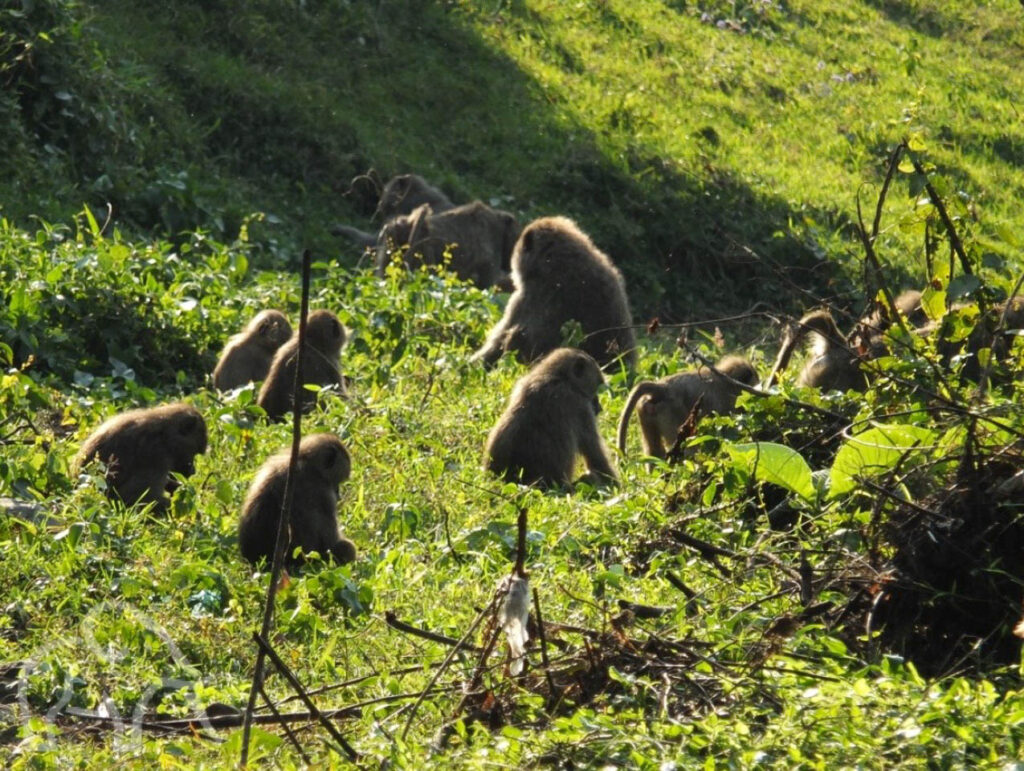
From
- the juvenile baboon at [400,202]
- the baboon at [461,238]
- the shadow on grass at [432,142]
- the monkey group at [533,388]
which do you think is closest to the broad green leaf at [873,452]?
the monkey group at [533,388]

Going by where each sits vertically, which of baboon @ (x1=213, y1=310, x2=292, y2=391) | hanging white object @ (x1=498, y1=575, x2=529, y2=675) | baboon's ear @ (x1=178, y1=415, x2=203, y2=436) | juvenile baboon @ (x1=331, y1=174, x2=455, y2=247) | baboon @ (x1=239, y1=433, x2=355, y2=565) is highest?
hanging white object @ (x1=498, y1=575, x2=529, y2=675)

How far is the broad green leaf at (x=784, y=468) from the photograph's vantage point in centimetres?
564

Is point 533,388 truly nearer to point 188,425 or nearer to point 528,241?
point 188,425

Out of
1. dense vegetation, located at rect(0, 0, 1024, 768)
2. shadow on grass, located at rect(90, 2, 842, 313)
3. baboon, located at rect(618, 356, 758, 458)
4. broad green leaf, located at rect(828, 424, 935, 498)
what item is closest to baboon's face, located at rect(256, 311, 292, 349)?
dense vegetation, located at rect(0, 0, 1024, 768)

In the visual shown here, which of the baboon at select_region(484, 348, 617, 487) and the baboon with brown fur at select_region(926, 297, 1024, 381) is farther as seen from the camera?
the baboon at select_region(484, 348, 617, 487)

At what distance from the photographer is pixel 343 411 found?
8430 millimetres

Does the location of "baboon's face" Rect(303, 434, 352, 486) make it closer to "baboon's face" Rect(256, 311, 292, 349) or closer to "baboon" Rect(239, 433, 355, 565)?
"baboon" Rect(239, 433, 355, 565)

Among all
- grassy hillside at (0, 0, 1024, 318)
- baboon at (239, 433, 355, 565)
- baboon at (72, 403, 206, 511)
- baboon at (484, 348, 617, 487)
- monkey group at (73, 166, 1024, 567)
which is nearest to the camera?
baboon at (239, 433, 355, 565)

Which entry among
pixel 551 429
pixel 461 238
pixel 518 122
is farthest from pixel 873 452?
pixel 518 122

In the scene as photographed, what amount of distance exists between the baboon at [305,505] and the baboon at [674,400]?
191 centimetres

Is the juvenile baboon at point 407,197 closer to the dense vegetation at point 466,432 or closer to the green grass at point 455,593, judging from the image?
the dense vegetation at point 466,432

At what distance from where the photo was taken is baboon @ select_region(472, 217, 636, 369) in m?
10.3

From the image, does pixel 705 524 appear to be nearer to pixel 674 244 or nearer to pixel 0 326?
pixel 0 326

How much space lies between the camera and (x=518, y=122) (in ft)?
53.3
